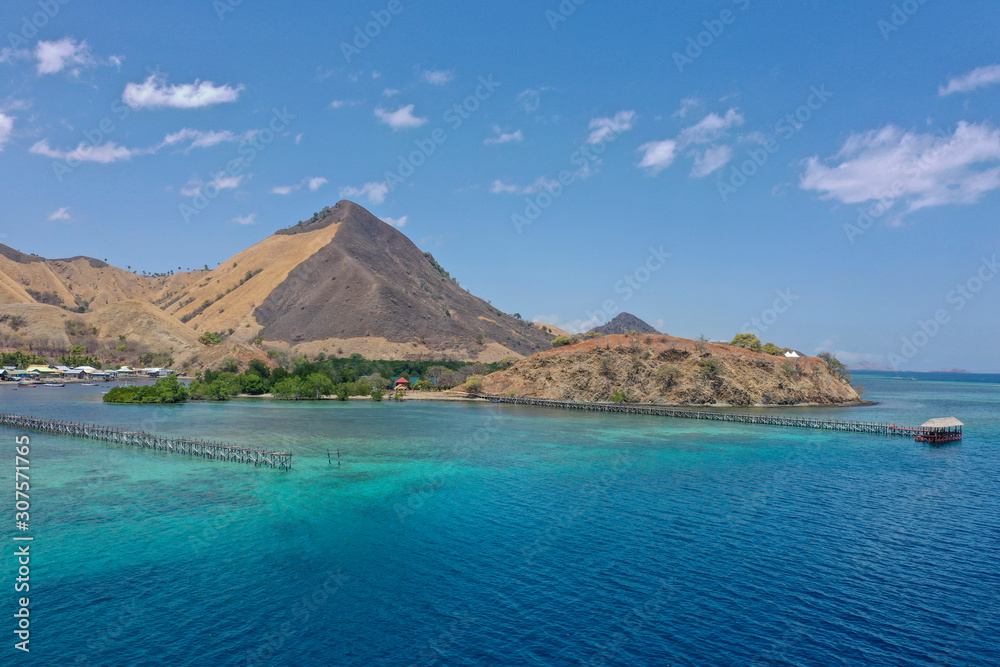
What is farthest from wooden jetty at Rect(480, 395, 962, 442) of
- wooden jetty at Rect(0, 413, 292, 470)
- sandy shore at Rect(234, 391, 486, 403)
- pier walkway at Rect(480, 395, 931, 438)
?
wooden jetty at Rect(0, 413, 292, 470)

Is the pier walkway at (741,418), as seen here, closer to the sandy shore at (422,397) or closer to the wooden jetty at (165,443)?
the sandy shore at (422,397)

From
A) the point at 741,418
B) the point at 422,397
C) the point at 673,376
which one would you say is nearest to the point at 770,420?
the point at 741,418

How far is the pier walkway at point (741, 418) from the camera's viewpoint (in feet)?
262

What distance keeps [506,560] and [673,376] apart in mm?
97392

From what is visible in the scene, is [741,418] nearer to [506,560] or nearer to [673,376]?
[673,376]

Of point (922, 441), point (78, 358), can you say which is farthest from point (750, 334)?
point (78, 358)

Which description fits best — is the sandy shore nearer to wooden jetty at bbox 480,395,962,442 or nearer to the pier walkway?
the pier walkway

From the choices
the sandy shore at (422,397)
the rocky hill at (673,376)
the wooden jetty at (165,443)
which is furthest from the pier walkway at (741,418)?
the wooden jetty at (165,443)

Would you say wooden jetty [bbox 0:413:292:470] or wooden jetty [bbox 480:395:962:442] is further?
wooden jetty [bbox 480:395:962:442]

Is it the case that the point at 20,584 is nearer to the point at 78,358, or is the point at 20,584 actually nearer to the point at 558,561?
the point at 558,561

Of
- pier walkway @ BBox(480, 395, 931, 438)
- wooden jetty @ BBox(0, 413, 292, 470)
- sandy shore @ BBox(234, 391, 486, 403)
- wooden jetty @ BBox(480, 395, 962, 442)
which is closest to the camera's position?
wooden jetty @ BBox(0, 413, 292, 470)

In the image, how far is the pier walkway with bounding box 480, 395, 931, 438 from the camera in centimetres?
8000

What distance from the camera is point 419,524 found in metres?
36.1

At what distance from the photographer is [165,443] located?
61.7 m
